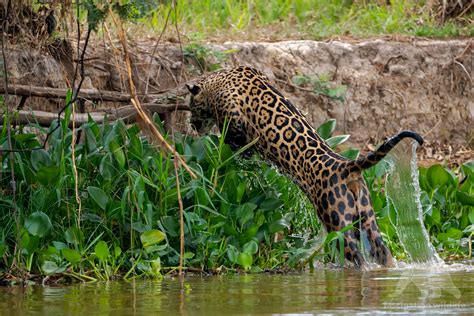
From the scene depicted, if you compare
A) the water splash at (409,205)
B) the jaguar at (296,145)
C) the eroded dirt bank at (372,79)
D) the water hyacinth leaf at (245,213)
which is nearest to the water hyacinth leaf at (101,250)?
the water hyacinth leaf at (245,213)

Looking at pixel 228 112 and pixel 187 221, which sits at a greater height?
pixel 228 112

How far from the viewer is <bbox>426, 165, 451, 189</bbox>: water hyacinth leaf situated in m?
8.88

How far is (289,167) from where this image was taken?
800 cm

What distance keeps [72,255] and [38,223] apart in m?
0.34

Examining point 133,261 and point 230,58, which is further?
point 230,58

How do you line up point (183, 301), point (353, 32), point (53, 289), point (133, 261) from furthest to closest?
point (353, 32)
point (133, 261)
point (53, 289)
point (183, 301)

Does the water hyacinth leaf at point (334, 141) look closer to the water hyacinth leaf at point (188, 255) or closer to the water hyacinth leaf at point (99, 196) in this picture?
the water hyacinth leaf at point (188, 255)

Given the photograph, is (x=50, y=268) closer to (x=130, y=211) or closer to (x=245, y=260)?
(x=130, y=211)

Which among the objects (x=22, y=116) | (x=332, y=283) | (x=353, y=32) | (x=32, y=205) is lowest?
(x=332, y=283)

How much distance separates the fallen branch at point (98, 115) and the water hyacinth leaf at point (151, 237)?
118 cm

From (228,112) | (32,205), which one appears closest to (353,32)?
(228,112)

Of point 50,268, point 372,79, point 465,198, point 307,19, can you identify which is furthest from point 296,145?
point 307,19

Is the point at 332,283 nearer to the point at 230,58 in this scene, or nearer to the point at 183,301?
the point at 183,301

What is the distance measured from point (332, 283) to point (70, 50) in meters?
→ 3.29
